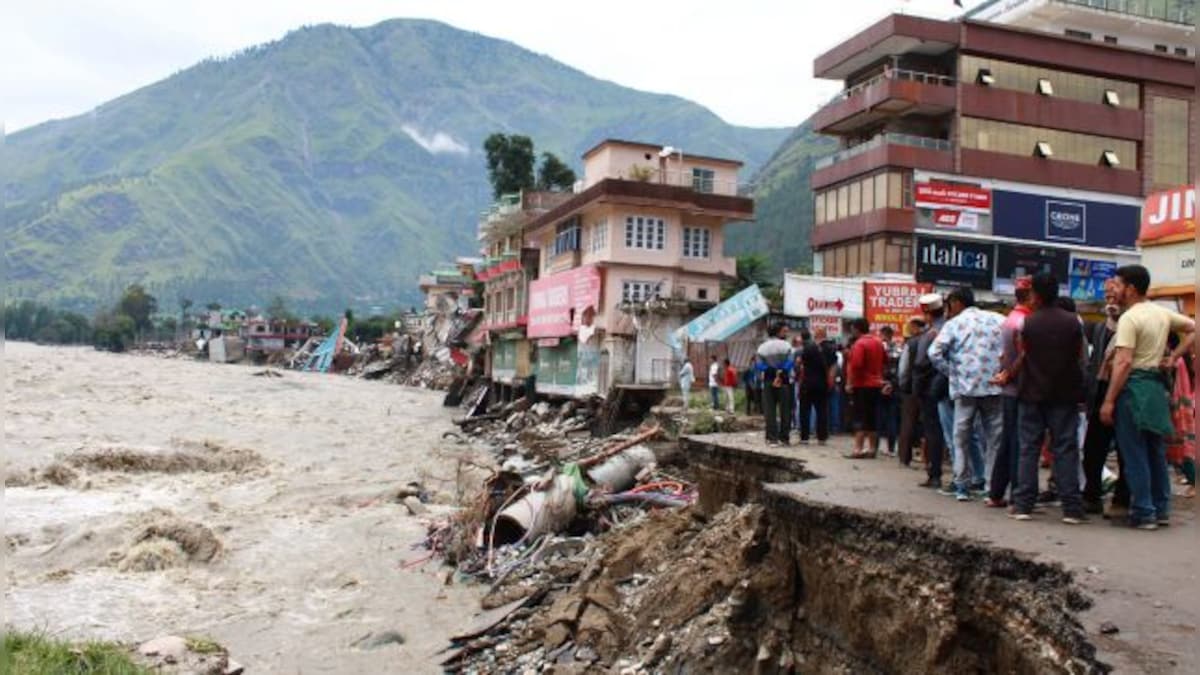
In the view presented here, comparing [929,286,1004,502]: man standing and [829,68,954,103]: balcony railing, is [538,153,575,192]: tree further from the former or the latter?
[929,286,1004,502]: man standing

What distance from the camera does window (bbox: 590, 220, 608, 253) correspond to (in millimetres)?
35875

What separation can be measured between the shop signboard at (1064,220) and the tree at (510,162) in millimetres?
35841

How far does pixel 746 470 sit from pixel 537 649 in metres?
3.48

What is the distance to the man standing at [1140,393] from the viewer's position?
6410 millimetres

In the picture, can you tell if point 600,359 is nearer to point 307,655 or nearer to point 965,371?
point 307,655

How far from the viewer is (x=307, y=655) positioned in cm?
1091

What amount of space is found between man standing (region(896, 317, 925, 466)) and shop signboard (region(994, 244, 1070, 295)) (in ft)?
88.0

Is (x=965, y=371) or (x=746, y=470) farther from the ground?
(x=965, y=371)

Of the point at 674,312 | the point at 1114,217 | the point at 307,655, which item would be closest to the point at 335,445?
the point at 674,312

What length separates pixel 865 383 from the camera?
11344 mm

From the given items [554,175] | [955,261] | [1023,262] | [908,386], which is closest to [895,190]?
[955,261]

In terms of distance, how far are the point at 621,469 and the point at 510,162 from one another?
49514 mm

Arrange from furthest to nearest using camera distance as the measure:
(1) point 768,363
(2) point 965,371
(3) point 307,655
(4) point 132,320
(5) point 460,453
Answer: (4) point 132,320 → (5) point 460,453 → (1) point 768,363 → (3) point 307,655 → (2) point 965,371

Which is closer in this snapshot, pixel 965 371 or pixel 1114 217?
pixel 965 371
